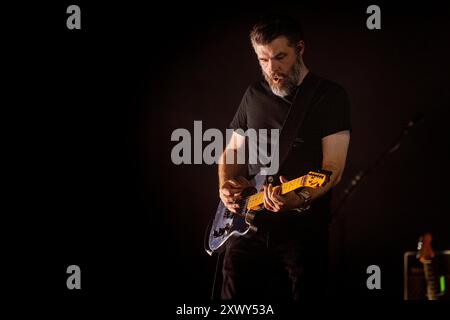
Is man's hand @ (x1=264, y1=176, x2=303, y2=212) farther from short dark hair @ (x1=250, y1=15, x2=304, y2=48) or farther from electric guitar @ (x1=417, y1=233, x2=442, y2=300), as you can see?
electric guitar @ (x1=417, y1=233, x2=442, y2=300)

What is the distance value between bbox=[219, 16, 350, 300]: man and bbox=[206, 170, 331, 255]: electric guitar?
0.03m

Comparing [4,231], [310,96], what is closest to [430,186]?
[310,96]

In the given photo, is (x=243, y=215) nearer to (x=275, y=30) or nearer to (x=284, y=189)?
(x=284, y=189)

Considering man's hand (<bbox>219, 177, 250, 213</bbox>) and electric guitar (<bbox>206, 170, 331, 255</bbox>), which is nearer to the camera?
electric guitar (<bbox>206, 170, 331, 255</bbox>)

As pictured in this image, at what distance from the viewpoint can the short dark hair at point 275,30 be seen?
2.58m

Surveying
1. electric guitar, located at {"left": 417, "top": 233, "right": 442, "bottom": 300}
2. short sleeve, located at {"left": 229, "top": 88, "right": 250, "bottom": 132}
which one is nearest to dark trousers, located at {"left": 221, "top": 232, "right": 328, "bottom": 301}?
short sleeve, located at {"left": 229, "top": 88, "right": 250, "bottom": 132}

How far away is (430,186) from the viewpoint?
11.3 feet

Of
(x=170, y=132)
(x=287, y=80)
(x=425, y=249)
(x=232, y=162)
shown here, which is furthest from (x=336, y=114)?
(x=170, y=132)

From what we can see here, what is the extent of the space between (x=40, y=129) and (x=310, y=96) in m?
1.90

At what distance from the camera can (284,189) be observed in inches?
91.1

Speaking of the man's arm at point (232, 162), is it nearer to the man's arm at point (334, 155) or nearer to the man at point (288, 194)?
the man at point (288, 194)

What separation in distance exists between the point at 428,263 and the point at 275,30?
65.6 inches

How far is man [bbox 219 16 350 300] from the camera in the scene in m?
2.42

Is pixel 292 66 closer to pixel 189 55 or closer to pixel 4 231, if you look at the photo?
pixel 189 55
